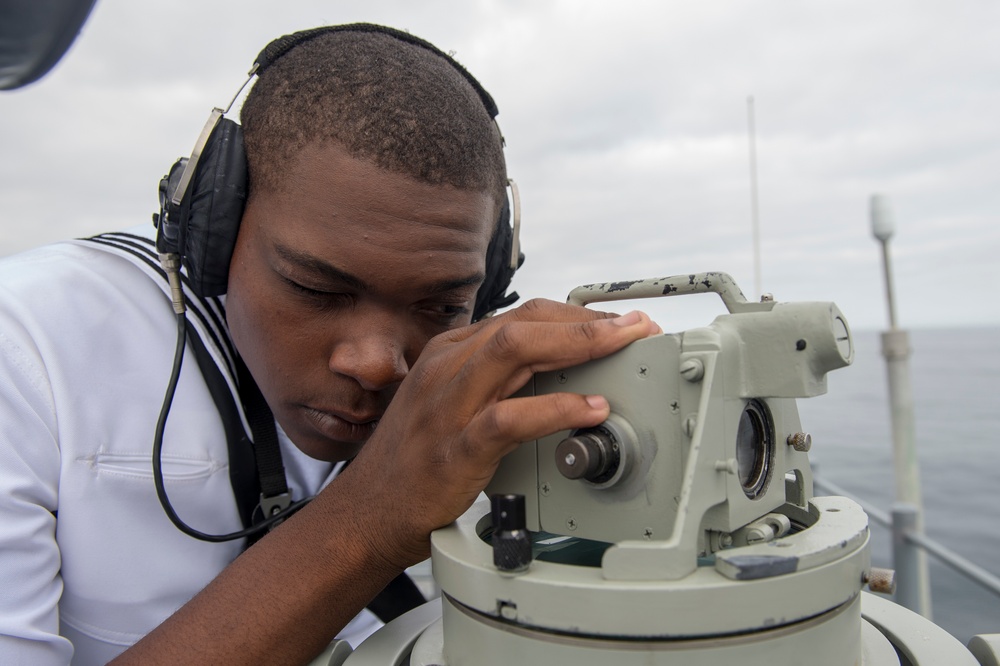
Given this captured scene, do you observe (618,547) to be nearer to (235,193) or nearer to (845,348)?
(845,348)

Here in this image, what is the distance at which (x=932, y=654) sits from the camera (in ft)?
3.14

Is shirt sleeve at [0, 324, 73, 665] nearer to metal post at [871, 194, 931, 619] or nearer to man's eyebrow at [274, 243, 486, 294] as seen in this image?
man's eyebrow at [274, 243, 486, 294]

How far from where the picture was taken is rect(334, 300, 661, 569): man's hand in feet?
2.93

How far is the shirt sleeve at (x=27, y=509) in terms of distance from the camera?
1.02 m

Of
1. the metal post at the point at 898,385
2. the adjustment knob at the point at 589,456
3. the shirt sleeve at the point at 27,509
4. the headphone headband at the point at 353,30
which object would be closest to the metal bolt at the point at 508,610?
the adjustment knob at the point at 589,456

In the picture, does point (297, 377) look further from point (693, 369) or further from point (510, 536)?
point (693, 369)

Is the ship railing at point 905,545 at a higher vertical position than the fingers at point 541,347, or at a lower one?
lower

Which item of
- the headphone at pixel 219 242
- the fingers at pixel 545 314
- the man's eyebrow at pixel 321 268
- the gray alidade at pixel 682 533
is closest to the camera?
the gray alidade at pixel 682 533

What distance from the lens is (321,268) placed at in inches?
48.6

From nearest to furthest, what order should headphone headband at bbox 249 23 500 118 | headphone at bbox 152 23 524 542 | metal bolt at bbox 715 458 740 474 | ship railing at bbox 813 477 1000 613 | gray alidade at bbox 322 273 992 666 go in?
gray alidade at bbox 322 273 992 666 < metal bolt at bbox 715 458 740 474 < headphone at bbox 152 23 524 542 < headphone headband at bbox 249 23 500 118 < ship railing at bbox 813 477 1000 613

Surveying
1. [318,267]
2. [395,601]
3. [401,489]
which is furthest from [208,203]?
[395,601]

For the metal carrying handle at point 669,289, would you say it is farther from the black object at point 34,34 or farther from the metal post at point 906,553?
the metal post at point 906,553

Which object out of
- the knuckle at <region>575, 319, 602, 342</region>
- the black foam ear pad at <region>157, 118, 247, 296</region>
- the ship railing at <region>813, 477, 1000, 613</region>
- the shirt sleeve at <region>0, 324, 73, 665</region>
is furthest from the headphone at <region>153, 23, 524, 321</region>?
the ship railing at <region>813, 477, 1000, 613</region>

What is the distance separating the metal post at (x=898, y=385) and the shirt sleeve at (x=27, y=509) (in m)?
4.07
